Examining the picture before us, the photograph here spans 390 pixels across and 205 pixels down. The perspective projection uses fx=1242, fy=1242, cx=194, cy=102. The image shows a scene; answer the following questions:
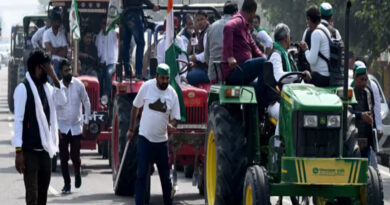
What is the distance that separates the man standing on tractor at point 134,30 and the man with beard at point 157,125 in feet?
12.9

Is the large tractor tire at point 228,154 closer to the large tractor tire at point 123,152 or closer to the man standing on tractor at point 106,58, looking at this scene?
the large tractor tire at point 123,152

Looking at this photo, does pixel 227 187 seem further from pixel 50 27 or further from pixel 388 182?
pixel 50 27

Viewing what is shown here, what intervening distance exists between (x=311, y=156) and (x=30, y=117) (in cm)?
278

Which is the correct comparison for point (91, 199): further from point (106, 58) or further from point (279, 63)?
point (106, 58)

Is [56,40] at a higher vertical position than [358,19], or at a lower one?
lower

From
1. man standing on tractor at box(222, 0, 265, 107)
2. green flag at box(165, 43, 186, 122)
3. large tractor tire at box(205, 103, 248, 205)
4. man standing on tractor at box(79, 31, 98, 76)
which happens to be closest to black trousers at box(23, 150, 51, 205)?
large tractor tire at box(205, 103, 248, 205)

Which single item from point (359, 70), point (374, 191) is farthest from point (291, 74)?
point (359, 70)

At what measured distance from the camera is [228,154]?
42.6 ft

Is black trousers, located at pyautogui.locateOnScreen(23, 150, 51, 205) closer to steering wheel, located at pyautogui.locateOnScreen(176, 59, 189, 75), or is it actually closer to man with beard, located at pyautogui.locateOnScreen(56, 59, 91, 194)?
steering wheel, located at pyautogui.locateOnScreen(176, 59, 189, 75)

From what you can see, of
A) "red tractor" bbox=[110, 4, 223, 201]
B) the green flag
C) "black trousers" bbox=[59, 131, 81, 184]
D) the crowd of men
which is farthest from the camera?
"black trousers" bbox=[59, 131, 81, 184]

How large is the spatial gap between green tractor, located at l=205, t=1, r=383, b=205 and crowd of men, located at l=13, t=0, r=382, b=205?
0.30m

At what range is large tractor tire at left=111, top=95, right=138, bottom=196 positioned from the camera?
17038mm

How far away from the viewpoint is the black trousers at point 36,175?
12.1 m

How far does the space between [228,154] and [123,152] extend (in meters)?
4.85
